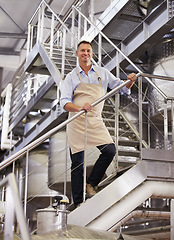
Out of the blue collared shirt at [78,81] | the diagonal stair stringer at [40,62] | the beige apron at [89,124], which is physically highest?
the diagonal stair stringer at [40,62]

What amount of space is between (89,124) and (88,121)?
3 centimetres

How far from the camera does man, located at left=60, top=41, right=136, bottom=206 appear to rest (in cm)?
363

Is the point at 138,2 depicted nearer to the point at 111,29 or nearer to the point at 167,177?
the point at 111,29

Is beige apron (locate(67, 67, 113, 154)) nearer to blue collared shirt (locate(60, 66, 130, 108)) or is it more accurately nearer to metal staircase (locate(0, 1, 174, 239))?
blue collared shirt (locate(60, 66, 130, 108))

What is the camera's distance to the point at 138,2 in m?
6.50

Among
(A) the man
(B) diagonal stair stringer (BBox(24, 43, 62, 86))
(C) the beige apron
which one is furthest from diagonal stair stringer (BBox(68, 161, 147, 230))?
(B) diagonal stair stringer (BBox(24, 43, 62, 86))

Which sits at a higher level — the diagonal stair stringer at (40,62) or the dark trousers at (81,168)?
the diagonal stair stringer at (40,62)

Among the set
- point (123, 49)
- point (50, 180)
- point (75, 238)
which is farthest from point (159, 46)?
point (75, 238)

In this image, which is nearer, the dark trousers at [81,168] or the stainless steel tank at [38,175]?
the dark trousers at [81,168]

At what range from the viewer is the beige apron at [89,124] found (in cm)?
373

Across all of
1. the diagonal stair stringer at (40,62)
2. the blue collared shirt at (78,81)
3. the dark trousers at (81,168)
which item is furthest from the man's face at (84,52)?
the diagonal stair stringer at (40,62)

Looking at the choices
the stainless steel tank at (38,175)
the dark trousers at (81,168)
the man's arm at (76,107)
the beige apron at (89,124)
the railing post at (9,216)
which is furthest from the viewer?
the stainless steel tank at (38,175)

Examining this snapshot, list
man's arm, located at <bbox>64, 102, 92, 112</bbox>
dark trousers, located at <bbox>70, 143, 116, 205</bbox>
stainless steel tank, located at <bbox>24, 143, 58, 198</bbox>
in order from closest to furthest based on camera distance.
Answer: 1. man's arm, located at <bbox>64, 102, 92, 112</bbox>
2. dark trousers, located at <bbox>70, 143, 116, 205</bbox>
3. stainless steel tank, located at <bbox>24, 143, 58, 198</bbox>

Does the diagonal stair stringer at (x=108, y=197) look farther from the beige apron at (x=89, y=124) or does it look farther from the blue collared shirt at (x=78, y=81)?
the blue collared shirt at (x=78, y=81)
